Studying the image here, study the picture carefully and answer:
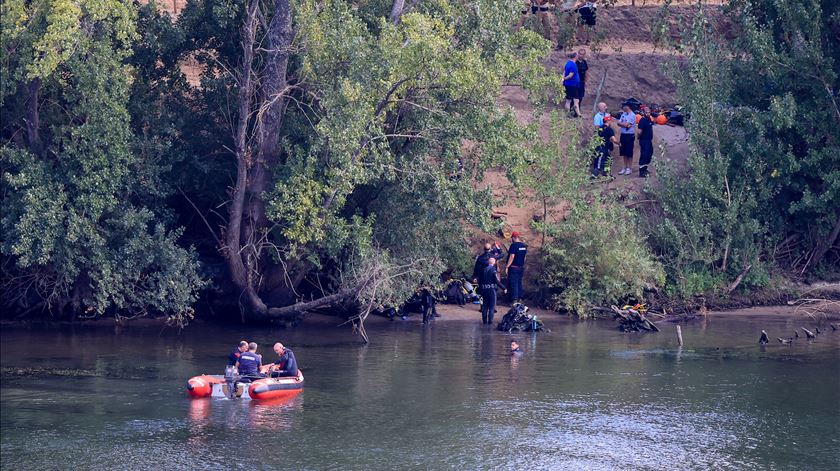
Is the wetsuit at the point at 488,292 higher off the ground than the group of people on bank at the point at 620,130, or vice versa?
the group of people on bank at the point at 620,130

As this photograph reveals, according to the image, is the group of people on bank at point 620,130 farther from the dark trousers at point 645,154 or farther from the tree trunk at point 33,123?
the tree trunk at point 33,123

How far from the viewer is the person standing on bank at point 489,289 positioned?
28.4m

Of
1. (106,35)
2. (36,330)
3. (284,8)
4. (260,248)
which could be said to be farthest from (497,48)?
(36,330)

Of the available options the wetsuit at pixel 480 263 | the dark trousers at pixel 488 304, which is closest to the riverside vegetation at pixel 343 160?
the wetsuit at pixel 480 263

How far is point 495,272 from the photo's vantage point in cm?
2841

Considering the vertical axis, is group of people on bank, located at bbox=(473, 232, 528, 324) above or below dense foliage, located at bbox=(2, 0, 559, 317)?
below

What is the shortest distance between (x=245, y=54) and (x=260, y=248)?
4720mm

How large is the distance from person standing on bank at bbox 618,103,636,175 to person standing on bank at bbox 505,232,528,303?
224 inches

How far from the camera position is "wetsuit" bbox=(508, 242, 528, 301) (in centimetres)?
2991

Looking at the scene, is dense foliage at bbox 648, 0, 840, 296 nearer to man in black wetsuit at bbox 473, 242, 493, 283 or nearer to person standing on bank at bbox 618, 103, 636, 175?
person standing on bank at bbox 618, 103, 636, 175

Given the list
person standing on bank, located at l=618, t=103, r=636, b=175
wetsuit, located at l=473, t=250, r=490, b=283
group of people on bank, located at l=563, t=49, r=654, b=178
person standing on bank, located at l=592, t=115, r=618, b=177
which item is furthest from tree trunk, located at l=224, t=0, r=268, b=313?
person standing on bank, located at l=618, t=103, r=636, b=175

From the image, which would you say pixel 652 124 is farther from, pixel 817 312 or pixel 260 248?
pixel 260 248

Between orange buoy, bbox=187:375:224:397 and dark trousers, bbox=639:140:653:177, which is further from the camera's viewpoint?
dark trousers, bbox=639:140:653:177

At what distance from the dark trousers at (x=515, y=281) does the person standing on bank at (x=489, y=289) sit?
0.64 m
